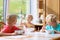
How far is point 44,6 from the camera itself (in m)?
4.76

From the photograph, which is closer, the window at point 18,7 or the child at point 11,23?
the child at point 11,23

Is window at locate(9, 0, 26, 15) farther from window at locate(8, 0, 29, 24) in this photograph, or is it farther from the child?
the child

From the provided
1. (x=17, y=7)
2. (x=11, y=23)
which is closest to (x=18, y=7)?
(x=17, y=7)

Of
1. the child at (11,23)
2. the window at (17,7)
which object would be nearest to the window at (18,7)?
the window at (17,7)

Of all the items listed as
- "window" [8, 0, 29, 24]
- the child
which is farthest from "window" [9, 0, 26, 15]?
the child

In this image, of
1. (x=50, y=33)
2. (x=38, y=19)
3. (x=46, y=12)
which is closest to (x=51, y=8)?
(x=46, y=12)

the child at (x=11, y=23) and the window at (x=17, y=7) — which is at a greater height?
the window at (x=17, y=7)

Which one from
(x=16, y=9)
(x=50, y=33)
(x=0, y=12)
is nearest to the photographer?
(x=50, y=33)

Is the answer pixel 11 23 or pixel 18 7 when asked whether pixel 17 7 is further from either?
pixel 11 23

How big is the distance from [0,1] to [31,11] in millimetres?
1125

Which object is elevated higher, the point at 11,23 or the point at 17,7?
the point at 17,7

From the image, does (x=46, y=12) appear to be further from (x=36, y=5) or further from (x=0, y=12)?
(x=0, y=12)

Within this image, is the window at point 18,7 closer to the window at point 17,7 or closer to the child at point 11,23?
the window at point 17,7

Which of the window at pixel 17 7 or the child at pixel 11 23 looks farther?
the window at pixel 17 7
